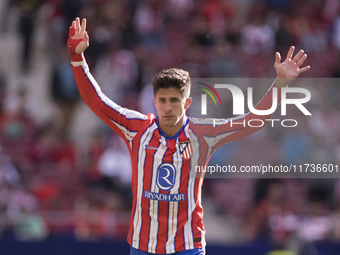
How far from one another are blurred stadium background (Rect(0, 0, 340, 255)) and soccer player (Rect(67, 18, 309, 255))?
13.9ft

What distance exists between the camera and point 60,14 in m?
11.2

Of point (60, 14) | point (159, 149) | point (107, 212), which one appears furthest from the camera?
point (60, 14)

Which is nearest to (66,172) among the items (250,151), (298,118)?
(250,151)

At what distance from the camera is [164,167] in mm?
3850

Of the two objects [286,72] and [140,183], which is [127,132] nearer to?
[140,183]

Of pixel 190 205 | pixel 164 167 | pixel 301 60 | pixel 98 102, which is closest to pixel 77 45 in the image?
pixel 98 102

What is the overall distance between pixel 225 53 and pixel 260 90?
4.75 feet

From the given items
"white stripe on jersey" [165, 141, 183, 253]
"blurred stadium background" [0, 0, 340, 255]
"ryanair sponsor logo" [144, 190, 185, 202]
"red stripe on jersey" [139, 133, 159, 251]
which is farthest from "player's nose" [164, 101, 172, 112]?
"blurred stadium background" [0, 0, 340, 255]

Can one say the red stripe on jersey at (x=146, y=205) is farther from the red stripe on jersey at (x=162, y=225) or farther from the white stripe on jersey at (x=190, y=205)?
the white stripe on jersey at (x=190, y=205)

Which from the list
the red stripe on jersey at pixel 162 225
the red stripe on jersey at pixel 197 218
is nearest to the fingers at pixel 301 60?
the red stripe on jersey at pixel 197 218

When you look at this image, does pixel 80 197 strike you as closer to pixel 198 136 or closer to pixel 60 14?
pixel 60 14

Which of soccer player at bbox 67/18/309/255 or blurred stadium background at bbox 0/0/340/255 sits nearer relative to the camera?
soccer player at bbox 67/18/309/255

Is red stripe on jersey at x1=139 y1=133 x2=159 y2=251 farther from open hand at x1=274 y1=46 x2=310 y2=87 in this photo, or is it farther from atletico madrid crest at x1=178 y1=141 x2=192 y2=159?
open hand at x1=274 y1=46 x2=310 y2=87

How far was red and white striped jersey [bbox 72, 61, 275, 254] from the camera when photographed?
382 centimetres
